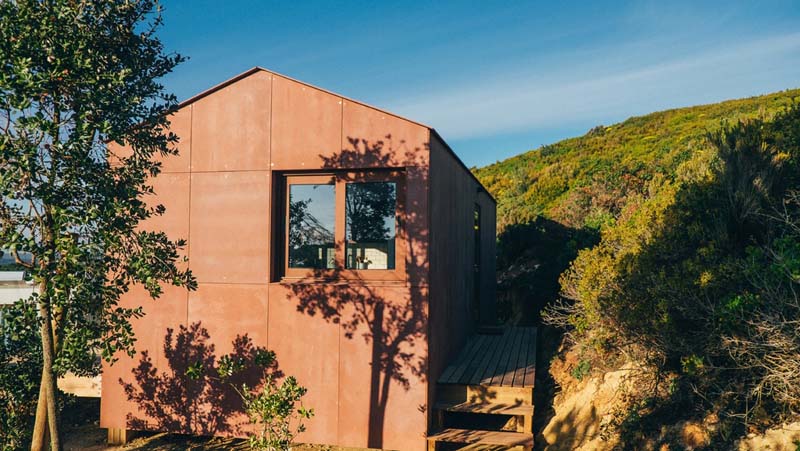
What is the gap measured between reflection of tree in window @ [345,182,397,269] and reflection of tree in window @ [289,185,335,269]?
27 cm

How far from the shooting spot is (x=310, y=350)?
6.48m

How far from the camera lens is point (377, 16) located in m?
13.0

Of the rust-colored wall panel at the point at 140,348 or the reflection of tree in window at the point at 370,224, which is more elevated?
the reflection of tree in window at the point at 370,224

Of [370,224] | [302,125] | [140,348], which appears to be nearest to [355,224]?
[370,224]

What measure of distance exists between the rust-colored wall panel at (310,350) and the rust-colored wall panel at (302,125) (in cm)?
166

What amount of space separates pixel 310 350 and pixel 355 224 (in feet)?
5.64

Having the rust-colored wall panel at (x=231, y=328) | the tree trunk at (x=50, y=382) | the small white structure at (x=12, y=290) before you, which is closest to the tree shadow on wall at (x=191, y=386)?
the rust-colored wall panel at (x=231, y=328)

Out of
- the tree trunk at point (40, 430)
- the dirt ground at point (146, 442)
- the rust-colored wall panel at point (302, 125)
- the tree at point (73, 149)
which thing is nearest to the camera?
the tree at point (73, 149)

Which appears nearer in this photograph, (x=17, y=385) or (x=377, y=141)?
(x=17, y=385)

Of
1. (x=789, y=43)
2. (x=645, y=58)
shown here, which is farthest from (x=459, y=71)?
(x=789, y=43)

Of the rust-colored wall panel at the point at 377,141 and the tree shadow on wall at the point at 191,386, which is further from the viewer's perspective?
the tree shadow on wall at the point at 191,386

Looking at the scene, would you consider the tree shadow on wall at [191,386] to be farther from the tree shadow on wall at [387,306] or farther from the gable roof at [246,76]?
the gable roof at [246,76]

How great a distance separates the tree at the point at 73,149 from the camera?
4.18 metres

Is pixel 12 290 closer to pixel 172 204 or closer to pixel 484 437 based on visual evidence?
pixel 172 204
